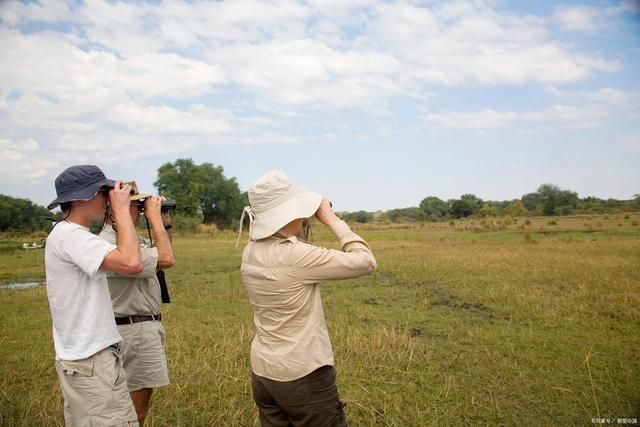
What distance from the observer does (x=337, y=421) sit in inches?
99.0

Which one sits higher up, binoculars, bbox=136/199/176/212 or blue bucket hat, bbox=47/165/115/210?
blue bucket hat, bbox=47/165/115/210

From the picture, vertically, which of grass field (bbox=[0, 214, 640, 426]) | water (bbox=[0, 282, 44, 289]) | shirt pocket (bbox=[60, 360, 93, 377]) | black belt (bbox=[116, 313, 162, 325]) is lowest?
grass field (bbox=[0, 214, 640, 426])

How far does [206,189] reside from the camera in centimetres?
5300

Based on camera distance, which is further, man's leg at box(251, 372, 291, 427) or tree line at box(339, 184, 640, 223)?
tree line at box(339, 184, 640, 223)

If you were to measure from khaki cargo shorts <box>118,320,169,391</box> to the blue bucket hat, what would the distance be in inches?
47.2

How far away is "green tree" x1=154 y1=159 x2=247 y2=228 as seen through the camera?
2068 inches

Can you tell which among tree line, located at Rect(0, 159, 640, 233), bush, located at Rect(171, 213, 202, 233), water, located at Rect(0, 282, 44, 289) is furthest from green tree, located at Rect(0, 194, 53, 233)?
water, located at Rect(0, 282, 44, 289)

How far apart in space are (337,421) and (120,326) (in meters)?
1.82

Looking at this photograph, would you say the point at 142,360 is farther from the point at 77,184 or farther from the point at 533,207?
the point at 533,207

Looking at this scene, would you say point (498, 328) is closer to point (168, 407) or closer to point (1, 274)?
point (168, 407)

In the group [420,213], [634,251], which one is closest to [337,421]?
[634,251]

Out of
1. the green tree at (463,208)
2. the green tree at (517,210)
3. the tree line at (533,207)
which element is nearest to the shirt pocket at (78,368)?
the tree line at (533,207)

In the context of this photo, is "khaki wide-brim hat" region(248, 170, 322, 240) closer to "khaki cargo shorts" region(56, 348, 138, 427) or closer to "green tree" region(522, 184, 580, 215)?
"khaki cargo shorts" region(56, 348, 138, 427)

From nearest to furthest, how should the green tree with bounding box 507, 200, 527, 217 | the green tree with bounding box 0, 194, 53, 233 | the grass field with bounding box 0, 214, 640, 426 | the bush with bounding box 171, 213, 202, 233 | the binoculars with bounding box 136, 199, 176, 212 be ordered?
the binoculars with bounding box 136, 199, 176, 212 → the grass field with bounding box 0, 214, 640, 426 → the bush with bounding box 171, 213, 202, 233 → the green tree with bounding box 0, 194, 53, 233 → the green tree with bounding box 507, 200, 527, 217
